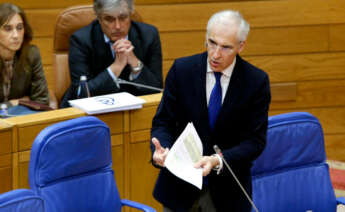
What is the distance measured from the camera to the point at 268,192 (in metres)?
2.54

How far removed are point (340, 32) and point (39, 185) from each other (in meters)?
2.94

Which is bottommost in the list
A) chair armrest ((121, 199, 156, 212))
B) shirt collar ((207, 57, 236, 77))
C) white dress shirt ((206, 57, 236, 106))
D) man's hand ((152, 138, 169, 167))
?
chair armrest ((121, 199, 156, 212))

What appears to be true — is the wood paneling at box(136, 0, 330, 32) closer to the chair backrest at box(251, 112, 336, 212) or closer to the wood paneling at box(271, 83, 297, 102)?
the wood paneling at box(271, 83, 297, 102)

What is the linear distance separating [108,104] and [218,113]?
2.65 ft

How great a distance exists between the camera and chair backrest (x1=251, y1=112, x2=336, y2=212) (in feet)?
8.27

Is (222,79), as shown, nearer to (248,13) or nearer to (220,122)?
(220,122)

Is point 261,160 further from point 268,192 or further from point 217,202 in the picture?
point 217,202

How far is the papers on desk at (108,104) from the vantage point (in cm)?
274

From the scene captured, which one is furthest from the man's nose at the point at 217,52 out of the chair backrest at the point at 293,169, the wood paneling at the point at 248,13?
the wood paneling at the point at 248,13

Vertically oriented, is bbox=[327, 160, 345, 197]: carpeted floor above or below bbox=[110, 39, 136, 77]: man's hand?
below

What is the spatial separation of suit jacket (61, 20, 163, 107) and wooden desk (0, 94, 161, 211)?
1.22 feet

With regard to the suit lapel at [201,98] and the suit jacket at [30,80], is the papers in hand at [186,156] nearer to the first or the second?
the suit lapel at [201,98]

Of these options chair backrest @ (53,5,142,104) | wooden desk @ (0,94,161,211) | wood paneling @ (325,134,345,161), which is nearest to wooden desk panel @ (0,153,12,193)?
wooden desk @ (0,94,161,211)

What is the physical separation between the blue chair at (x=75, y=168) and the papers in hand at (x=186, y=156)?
440mm
